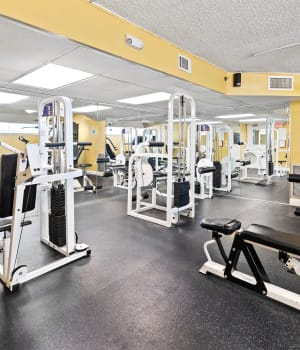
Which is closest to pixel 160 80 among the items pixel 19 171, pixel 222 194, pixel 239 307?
pixel 19 171

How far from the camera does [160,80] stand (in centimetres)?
340

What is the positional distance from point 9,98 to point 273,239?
476 centimetres

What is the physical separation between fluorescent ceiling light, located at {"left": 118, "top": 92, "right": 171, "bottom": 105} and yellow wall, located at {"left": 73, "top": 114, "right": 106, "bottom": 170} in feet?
3.60

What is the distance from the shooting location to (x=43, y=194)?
9.05ft

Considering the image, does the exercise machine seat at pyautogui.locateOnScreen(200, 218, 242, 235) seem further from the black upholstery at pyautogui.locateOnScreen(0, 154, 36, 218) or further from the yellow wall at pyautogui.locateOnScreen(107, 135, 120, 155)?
the yellow wall at pyautogui.locateOnScreen(107, 135, 120, 155)

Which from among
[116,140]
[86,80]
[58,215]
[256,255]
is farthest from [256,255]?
[116,140]

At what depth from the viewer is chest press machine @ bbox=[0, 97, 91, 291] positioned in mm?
1946

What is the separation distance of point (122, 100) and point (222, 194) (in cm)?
332

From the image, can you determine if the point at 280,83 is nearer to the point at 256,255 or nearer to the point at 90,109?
the point at 256,255

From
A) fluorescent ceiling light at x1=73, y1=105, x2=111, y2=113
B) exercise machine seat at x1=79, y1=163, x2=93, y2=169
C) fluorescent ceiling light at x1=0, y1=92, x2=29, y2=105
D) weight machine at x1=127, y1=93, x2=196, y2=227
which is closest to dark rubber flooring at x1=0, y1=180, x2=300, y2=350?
weight machine at x1=127, y1=93, x2=196, y2=227

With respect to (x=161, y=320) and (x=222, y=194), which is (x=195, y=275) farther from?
(x=222, y=194)

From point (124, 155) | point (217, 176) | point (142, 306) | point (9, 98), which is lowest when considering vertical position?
point (142, 306)

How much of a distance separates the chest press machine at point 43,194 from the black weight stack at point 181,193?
1.61 metres

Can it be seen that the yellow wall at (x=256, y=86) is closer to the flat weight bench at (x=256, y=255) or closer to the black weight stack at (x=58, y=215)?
the flat weight bench at (x=256, y=255)
